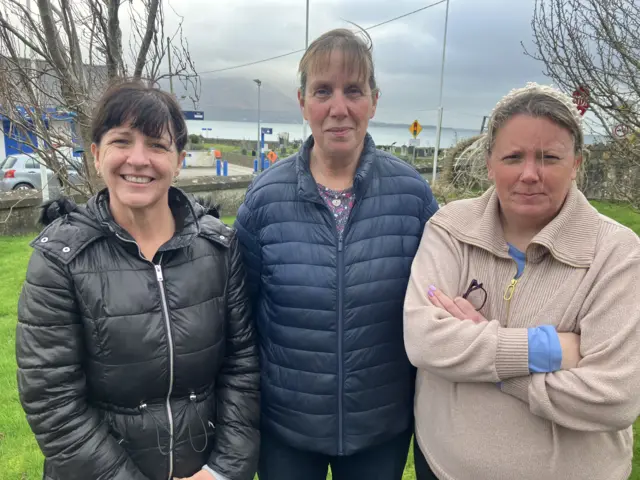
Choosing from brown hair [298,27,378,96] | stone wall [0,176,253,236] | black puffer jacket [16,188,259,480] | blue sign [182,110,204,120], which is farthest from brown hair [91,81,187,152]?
stone wall [0,176,253,236]

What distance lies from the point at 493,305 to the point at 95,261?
5.03 feet

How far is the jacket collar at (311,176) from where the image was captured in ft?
7.36

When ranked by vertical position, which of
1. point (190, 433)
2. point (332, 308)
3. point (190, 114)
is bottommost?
point (190, 433)

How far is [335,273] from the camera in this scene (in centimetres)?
218

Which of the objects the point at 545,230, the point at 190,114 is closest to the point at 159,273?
the point at 545,230

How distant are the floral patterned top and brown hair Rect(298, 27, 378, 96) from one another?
0.53 m

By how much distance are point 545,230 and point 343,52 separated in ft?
3.74

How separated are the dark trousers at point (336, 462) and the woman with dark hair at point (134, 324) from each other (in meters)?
0.26

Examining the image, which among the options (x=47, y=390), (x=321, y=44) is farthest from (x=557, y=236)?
(x=47, y=390)

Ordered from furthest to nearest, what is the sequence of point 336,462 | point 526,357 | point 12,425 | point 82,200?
point 82,200
point 12,425
point 336,462
point 526,357

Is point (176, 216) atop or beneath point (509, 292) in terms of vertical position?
atop

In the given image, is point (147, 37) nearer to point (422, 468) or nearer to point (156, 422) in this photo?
point (156, 422)

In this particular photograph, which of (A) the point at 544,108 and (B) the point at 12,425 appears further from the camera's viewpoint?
(B) the point at 12,425

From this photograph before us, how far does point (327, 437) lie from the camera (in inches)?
87.9
